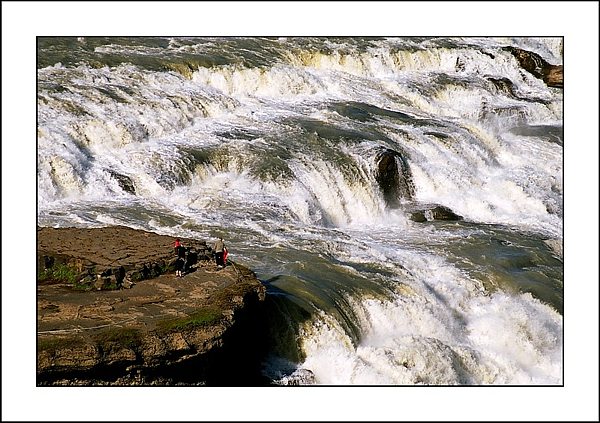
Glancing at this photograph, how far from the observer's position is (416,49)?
1135 inches

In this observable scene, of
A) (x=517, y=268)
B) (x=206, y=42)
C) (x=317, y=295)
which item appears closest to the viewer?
(x=317, y=295)

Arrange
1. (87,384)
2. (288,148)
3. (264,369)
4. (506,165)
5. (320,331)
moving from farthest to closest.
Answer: (506,165) < (288,148) < (320,331) < (264,369) < (87,384)

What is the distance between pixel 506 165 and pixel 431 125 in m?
2.27

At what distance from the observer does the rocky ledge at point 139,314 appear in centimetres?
806

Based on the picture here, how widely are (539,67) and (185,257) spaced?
74.6 feet

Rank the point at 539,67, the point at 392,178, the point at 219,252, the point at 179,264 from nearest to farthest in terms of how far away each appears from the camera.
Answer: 1. the point at 179,264
2. the point at 219,252
3. the point at 392,178
4. the point at 539,67

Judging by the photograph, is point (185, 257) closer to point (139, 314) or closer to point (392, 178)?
point (139, 314)

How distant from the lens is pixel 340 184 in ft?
57.6

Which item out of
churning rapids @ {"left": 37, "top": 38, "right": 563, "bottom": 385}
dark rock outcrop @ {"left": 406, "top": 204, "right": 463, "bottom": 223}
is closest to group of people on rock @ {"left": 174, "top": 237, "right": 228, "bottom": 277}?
churning rapids @ {"left": 37, "top": 38, "right": 563, "bottom": 385}

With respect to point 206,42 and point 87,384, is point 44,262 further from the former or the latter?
point 206,42

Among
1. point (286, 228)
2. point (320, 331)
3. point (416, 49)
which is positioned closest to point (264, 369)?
point (320, 331)

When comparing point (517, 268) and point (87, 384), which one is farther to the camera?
point (517, 268)

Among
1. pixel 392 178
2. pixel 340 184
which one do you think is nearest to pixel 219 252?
pixel 340 184

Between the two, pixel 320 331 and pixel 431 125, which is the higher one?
pixel 431 125
